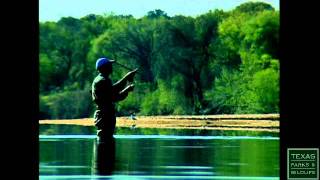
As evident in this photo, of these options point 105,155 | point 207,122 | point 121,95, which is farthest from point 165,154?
point 207,122

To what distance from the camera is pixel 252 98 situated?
38.4ft

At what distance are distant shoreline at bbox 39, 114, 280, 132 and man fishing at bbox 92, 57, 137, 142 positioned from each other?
127 inches

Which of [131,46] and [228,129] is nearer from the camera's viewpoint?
[131,46]

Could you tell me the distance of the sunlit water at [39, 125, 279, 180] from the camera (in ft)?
23.5

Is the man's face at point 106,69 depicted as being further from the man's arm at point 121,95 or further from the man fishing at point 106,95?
the man's arm at point 121,95

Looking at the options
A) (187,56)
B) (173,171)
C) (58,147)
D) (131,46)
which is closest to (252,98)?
(187,56)

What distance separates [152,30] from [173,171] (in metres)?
4.02

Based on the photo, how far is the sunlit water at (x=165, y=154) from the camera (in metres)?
7.18

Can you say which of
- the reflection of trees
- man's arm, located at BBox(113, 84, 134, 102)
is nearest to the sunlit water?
the reflection of trees

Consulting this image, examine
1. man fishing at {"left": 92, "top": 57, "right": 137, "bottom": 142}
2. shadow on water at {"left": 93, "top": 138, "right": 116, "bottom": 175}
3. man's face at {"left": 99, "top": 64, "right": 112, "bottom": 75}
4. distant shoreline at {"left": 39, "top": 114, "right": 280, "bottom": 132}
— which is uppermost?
man's face at {"left": 99, "top": 64, "right": 112, "bottom": 75}

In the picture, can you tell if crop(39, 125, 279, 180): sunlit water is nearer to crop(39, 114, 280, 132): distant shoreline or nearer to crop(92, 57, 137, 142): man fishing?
crop(39, 114, 280, 132): distant shoreline

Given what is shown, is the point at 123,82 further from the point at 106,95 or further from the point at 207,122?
the point at 207,122

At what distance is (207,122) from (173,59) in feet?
3.44

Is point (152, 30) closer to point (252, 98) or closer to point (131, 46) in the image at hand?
point (131, 46)
